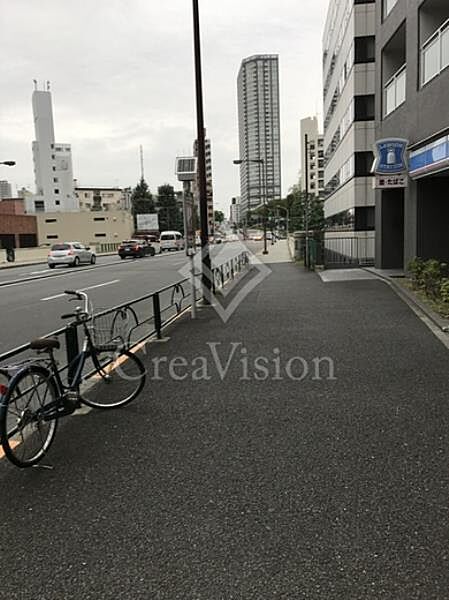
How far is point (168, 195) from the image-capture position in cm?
10719

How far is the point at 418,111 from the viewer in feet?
47.4

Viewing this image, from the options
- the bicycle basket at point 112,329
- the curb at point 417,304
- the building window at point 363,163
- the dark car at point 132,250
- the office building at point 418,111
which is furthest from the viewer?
the dark car at point 132,250

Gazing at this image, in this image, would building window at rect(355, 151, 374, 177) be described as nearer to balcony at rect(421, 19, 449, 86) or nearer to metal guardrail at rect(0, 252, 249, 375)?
balcony at rect(421, 19, 449, 86)

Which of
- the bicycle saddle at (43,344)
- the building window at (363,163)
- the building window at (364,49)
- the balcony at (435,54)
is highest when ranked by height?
the building window at (364,49)

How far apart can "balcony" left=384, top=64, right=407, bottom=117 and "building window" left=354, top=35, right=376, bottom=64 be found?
10.7 m

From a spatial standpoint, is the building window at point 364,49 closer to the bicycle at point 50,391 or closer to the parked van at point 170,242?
the bicycle at point 50,391

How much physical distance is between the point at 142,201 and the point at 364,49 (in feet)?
258

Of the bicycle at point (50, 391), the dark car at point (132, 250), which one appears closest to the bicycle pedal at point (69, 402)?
the bicycle at point (50, 391)

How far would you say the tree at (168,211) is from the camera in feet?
345

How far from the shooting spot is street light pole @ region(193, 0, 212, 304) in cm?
1305

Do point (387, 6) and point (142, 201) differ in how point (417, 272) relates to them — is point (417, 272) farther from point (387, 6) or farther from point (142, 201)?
point (142, 201)

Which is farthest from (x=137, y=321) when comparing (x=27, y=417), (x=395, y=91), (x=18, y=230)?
(x=18, y=230)

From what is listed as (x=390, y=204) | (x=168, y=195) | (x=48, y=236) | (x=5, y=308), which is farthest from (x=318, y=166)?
(x=5, y=308)

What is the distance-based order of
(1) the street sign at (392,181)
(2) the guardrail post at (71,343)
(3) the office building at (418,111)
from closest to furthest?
(2) the guardrail post at (71,343)
(3) the office building at (418,111)
(1) the street sign at (392,181)
